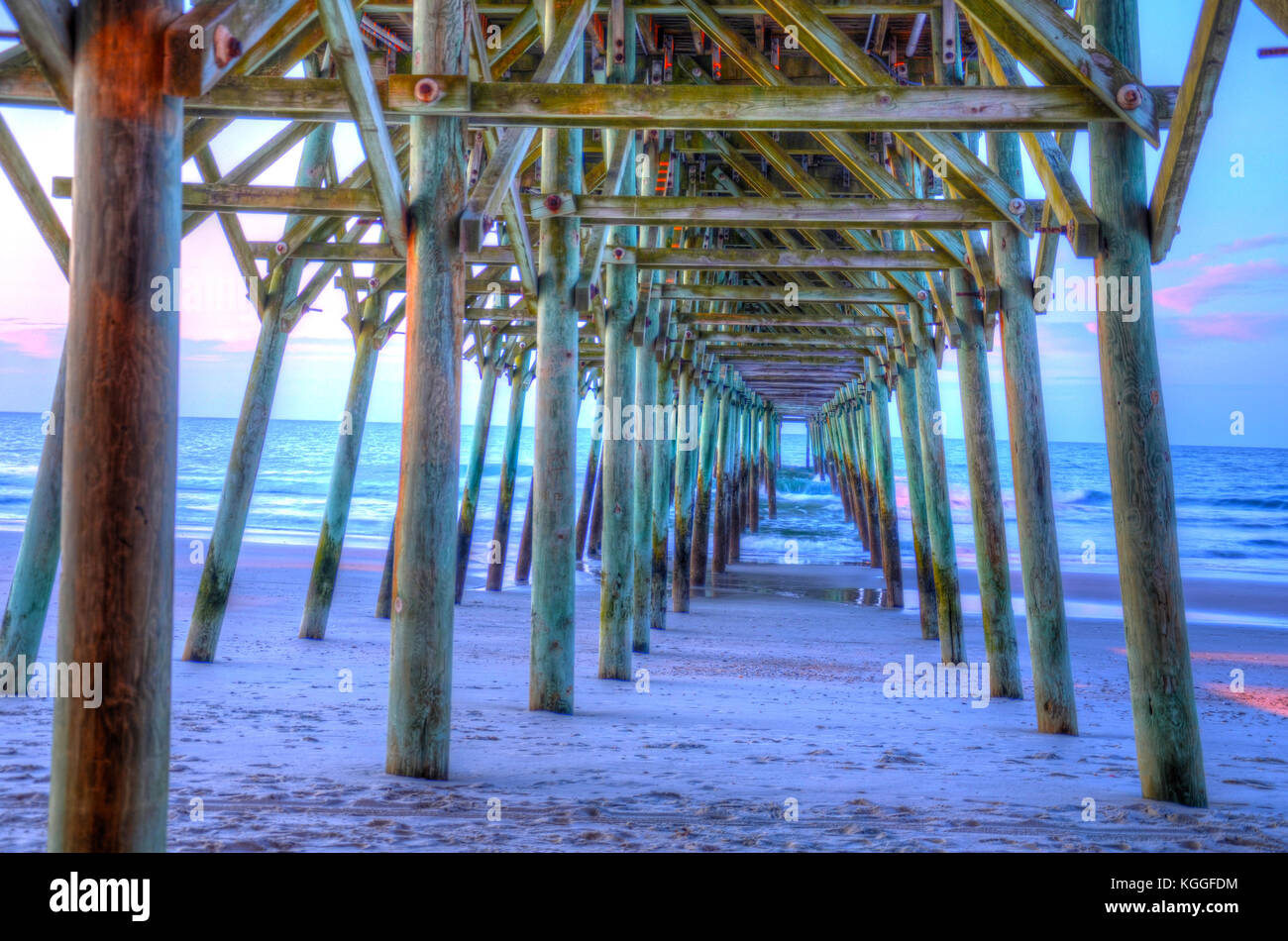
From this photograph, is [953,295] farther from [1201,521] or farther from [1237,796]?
[1201,521]

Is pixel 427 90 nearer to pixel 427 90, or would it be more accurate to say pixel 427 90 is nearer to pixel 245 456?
pixel 427 90

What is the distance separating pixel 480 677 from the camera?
7.35 m

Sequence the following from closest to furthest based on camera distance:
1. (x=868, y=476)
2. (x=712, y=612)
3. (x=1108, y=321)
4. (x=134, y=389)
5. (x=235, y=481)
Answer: (x=134, y=389) → (x=1108, y=321) → (x=235, y=481) → (x=712, y=612) → (x=868, y=476)

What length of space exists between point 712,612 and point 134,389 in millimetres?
11049

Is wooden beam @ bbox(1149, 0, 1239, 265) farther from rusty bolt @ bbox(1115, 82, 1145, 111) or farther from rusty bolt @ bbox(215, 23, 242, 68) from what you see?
rusty bolt @ bbox(215, 23, 242, 68)

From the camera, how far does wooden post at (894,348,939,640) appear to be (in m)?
11.1

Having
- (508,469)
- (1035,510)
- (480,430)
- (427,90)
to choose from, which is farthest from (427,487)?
(508,469)

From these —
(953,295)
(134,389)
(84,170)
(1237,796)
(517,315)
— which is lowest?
(1237,796)

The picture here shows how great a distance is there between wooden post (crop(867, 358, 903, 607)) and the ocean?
3.47m

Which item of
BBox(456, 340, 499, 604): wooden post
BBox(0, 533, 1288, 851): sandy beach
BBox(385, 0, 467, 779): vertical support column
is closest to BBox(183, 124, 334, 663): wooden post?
BBox(0, 533, 1288, 851): sandy beach

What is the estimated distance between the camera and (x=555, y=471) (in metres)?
6.09

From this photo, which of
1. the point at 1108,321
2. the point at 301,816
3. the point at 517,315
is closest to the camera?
the point at 301,816

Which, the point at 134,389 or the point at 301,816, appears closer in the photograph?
the point at 134,389
